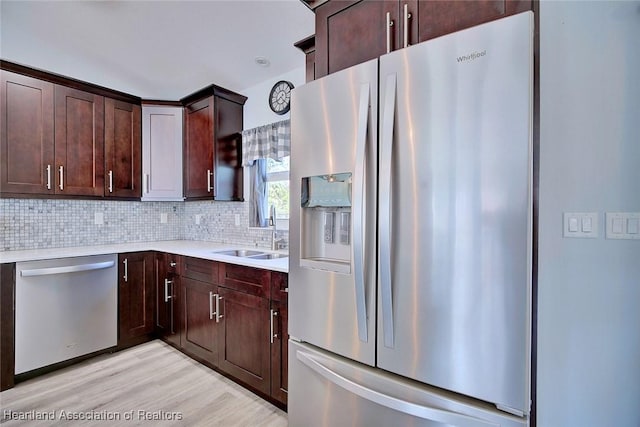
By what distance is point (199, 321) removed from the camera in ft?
8.17

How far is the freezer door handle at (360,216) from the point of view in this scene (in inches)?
45.8

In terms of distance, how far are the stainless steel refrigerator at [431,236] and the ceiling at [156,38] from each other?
1.12 meters

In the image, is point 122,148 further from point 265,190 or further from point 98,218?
point 265,190

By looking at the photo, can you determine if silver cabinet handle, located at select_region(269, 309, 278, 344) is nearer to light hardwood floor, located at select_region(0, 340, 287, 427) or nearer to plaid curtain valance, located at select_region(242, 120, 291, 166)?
light hardwood floor, located at select_region(0, 340, 287, 427)

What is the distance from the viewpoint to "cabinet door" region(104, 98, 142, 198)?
116 inches

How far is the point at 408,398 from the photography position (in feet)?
3.56

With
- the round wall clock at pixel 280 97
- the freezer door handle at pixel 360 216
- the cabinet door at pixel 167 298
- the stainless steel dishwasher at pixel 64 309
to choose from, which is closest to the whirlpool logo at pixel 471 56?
the freezer door handle at pixel 360 216

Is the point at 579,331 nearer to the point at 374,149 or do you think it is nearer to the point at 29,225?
the point at 374,149

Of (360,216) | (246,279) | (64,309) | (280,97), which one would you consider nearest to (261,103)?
(280,97)

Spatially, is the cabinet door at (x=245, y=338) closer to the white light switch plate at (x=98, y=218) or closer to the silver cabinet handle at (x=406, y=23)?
the silver cabinet handle at (x=406, y=23)

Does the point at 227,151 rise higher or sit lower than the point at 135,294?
higher

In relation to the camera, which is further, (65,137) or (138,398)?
(65,137)

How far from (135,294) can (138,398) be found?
1018 mm

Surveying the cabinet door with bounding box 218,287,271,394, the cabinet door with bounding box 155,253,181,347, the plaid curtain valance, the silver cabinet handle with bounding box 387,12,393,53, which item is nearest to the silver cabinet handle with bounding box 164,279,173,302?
the cabinet door with bounding box 155,253,181,347
